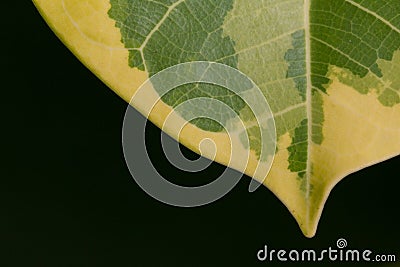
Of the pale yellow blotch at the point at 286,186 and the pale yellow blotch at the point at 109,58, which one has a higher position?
the pale yellow blotch at the point at 109,58

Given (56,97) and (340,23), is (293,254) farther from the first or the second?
(340,23)

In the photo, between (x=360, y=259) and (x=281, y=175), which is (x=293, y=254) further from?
(x=281, y=175)

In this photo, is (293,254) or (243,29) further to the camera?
(293,254)

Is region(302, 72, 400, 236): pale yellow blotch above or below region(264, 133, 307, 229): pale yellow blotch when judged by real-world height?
above

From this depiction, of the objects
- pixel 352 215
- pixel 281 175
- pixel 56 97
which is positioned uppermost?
pixel 56 97

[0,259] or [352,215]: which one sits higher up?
[352,215]

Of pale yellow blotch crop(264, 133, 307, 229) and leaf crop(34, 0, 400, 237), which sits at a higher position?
leaf crop(34, 0, 400, 237)

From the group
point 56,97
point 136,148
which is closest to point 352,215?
point 56,97
